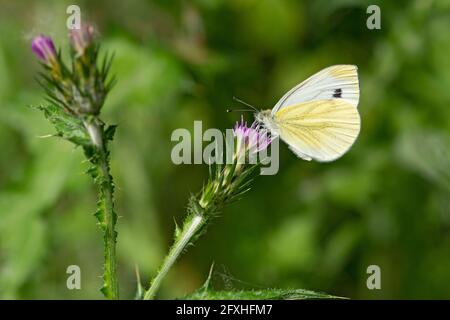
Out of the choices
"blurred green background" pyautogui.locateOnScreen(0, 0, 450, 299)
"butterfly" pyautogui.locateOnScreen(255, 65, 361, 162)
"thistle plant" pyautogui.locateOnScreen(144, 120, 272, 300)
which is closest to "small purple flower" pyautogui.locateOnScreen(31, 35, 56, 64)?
"thistle plant" pyautogui.locateOnScreen(144, 120, 272, 300)

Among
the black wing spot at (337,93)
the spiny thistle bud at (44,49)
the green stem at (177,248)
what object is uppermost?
the spiny thistle bud at (44,49)

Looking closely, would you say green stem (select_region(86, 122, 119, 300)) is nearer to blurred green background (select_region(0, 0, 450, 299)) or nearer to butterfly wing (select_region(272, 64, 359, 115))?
butterfly wing (select_region(272, 64, 359, 115))

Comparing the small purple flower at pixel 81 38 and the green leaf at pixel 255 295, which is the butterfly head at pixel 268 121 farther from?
the small purple flower at pixel 81 38

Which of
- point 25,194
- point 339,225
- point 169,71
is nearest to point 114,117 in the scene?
point 169,71

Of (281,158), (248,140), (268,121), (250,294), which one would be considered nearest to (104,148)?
(248,140)

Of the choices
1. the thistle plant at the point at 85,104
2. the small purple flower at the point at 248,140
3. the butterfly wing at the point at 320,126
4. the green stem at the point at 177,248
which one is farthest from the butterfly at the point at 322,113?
the thistle plant at the point at 85,104
